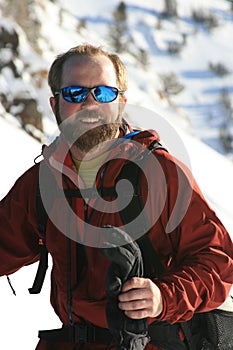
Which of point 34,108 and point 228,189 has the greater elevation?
point 34,108

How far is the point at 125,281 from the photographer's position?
187 centimetres

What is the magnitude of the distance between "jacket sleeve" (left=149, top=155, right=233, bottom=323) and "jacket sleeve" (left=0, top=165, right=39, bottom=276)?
1.78 ft

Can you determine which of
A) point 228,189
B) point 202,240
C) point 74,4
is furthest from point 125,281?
point 74,4

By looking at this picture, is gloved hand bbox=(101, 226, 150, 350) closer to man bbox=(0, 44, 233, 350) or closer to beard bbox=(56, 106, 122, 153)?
man bbox=(0, 44, 233, 350)

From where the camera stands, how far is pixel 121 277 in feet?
6.11

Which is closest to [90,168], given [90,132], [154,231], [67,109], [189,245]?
[90,132]

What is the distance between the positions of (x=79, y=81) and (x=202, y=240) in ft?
2.42

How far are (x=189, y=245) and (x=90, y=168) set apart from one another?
1.57 feet

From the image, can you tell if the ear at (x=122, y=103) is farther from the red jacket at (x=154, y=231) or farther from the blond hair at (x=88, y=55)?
the red jacket at (x=154, y=231)

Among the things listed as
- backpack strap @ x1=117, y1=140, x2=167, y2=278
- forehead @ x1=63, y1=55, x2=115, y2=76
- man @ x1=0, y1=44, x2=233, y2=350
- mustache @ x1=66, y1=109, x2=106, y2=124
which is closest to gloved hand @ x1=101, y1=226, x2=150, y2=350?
man @ x1=0, y1=44, x2=233, y2=350


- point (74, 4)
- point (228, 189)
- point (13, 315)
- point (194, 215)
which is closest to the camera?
point (194, 215)

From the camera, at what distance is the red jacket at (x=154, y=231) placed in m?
2.09

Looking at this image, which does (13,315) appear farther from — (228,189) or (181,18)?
(181,18)

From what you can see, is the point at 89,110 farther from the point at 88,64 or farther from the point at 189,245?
the point at 189,245
